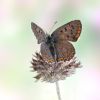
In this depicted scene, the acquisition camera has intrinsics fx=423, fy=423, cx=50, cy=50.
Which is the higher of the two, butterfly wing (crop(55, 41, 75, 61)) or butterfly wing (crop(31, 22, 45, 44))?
butterfly wing (crop(31, 22, 45, 44))

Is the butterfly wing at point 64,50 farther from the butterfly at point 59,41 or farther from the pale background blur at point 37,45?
the pale background blur at point 37,45

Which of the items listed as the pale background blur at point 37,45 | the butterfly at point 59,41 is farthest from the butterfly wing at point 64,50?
the pale background blur at point 37,45

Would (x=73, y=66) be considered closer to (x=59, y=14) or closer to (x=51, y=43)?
(x=51, y=43)

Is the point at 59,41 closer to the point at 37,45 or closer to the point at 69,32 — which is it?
the point at 69,32

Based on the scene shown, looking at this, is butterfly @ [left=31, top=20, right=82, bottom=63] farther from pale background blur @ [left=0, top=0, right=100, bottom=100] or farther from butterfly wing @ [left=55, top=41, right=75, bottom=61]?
pale background blur @ [left=0, top=0, right=100, bottom=100]

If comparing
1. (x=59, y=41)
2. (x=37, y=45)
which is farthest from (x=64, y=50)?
(x=37, y=45)

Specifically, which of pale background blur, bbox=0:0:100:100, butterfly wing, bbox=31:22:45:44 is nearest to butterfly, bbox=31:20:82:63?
butterfly wing, bbox=31:22:45:44
